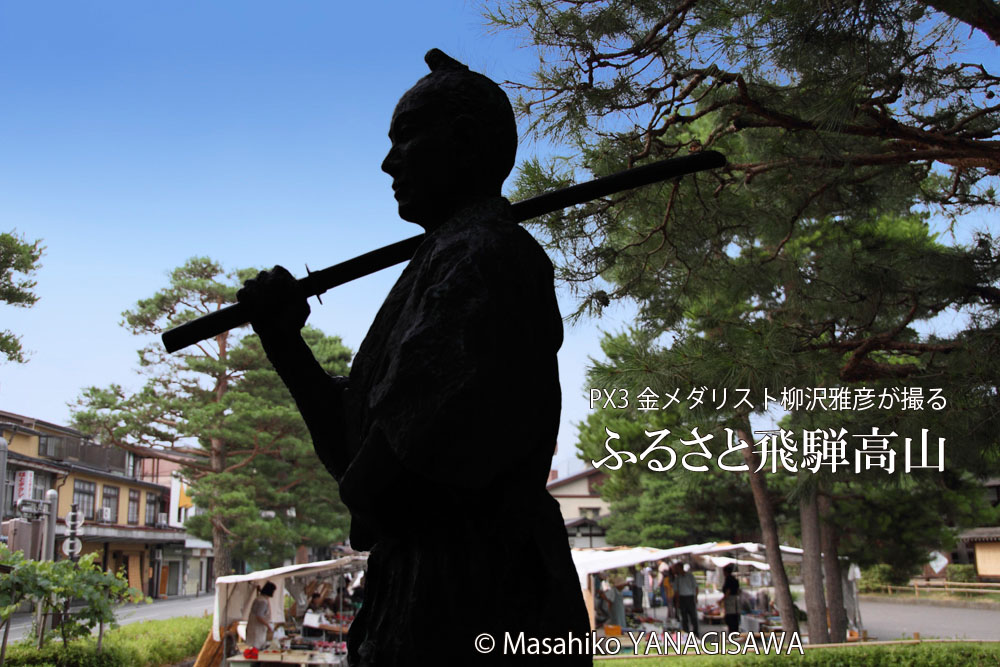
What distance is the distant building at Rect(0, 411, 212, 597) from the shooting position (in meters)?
23.5

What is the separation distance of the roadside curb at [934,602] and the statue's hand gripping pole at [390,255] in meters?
24.7

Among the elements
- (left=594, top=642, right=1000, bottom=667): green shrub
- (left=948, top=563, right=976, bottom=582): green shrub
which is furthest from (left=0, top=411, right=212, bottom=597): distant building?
(left=948, top=563, right=976, bottom=582): green shrub

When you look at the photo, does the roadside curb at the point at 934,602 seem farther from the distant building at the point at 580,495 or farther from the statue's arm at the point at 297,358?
the statue's arm at the point at 297,358

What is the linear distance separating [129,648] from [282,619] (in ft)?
9.19

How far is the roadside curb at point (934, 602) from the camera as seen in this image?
73.3 feet

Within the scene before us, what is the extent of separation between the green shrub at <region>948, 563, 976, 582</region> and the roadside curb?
2372mm

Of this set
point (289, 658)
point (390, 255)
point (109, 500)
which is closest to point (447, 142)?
point (390, 255)

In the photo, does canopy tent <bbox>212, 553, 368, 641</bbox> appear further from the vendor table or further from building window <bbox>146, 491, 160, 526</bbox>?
building window <bbox>146, 491, 160, 526</bbox>

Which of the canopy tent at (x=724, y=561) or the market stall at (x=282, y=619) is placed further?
the canopy tent at (x=724, y=561)

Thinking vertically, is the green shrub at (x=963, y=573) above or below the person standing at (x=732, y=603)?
below

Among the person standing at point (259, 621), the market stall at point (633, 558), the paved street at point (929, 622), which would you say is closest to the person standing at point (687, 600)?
the market stall at point (633, 558)

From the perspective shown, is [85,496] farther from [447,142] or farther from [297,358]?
[447,142]

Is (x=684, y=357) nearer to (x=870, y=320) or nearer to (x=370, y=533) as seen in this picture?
(x=870, y=320)

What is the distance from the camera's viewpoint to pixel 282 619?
1330 cm
